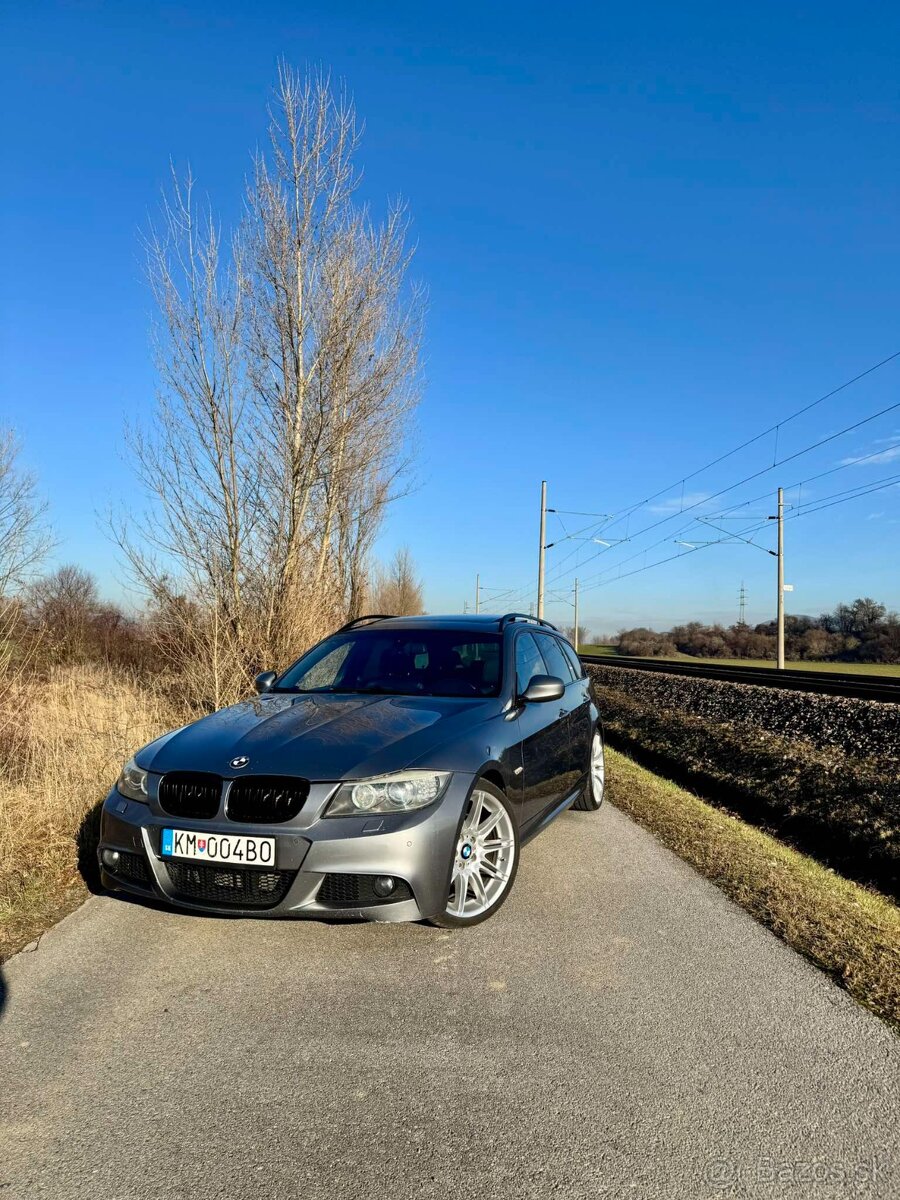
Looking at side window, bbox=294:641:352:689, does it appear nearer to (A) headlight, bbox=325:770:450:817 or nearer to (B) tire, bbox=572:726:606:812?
(A) headlight, bbox=325:770:450:817

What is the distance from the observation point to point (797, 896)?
165 inches

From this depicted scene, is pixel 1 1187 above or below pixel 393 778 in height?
below

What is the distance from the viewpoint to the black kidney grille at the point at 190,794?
329 centimetres

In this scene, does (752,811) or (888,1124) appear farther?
(752,811)

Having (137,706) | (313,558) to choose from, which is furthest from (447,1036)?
(313,558)

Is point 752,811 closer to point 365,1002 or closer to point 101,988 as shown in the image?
point 365,1002

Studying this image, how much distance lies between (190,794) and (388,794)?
0.91 meters

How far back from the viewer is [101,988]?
2.96 meters

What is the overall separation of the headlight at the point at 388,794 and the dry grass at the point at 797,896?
1866 mm

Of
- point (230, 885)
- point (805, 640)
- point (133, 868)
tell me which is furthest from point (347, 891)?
point (805, 640)

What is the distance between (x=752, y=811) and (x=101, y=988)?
6.47 metres

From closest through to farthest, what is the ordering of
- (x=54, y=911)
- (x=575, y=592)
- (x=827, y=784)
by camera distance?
(x=54, y=911), (x=827, y=784), (x=575, y=592)

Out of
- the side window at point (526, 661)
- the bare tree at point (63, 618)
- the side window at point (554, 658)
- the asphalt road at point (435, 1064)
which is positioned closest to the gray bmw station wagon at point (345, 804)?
the side window at point (526, 661)

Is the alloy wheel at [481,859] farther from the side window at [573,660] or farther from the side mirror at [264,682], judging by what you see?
the side window at [573,660]
